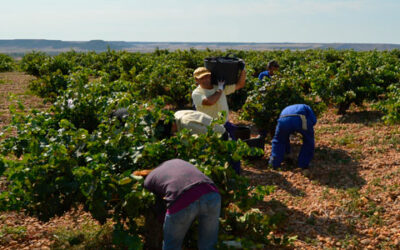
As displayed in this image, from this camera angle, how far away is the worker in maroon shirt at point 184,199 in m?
2.73

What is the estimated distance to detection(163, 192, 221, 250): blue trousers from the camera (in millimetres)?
2768

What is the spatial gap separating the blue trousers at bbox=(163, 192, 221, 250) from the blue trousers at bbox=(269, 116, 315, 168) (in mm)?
3127

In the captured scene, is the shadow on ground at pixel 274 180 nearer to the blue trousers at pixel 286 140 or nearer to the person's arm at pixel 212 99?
the blue trousers at pixel 286 140

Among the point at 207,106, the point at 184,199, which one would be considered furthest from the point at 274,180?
the point at 184,199

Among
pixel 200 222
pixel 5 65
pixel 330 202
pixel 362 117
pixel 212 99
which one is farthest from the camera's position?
pixel 5 65

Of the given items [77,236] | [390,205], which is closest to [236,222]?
[77,236]

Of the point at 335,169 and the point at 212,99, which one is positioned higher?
the point at 212,99

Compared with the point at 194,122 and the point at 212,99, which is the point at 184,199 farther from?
the point at 212,99

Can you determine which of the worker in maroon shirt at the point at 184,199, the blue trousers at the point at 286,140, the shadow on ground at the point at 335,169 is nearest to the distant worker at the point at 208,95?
the blue trousers at the point at 286,140

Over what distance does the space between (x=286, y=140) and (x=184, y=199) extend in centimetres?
363

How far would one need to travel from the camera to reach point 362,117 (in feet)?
30.2

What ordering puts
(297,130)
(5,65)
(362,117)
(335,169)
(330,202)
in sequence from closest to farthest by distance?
(330,202), (297,130), (335,169), (362,117), (5,65)

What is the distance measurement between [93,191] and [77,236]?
56.9 inches

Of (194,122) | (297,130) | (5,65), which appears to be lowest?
(297,130)
